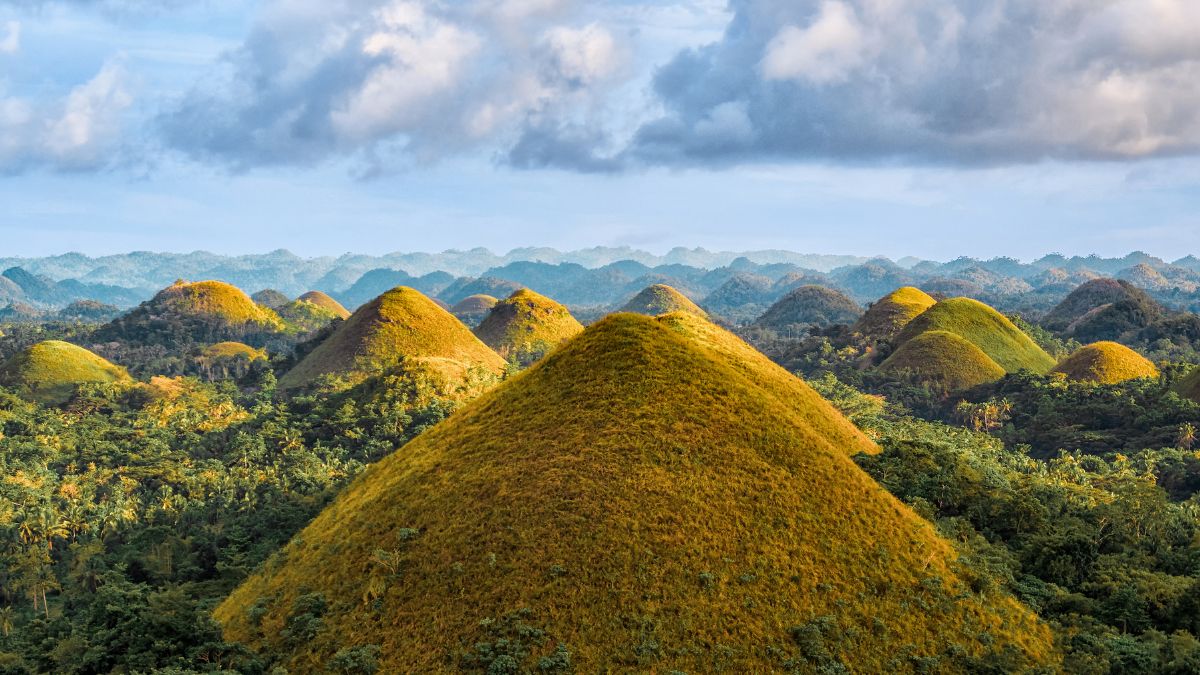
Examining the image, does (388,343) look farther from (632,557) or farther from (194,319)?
(632,557)

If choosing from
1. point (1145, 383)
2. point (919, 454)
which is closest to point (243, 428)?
point (919, 454)

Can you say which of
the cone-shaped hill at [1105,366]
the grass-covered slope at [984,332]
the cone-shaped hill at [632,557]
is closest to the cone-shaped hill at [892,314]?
the grass-covered slope at [984,332]

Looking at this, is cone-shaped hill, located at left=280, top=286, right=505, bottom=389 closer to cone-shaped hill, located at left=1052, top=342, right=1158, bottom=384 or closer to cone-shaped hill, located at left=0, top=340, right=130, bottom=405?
cone-shaped hill, located at left=0, top=340, right=130, bottom=405

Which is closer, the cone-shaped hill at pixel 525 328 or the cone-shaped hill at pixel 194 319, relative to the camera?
the cone-shaped hill at pixel 525 328

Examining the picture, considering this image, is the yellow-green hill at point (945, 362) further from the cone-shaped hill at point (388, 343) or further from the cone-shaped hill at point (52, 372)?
the cone-shaped hill at point (52, 372)

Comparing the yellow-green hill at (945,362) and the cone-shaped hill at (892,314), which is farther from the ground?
the cone-shaped hill at (892,314)

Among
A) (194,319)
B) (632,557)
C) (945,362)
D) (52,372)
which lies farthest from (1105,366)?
(194,319)
